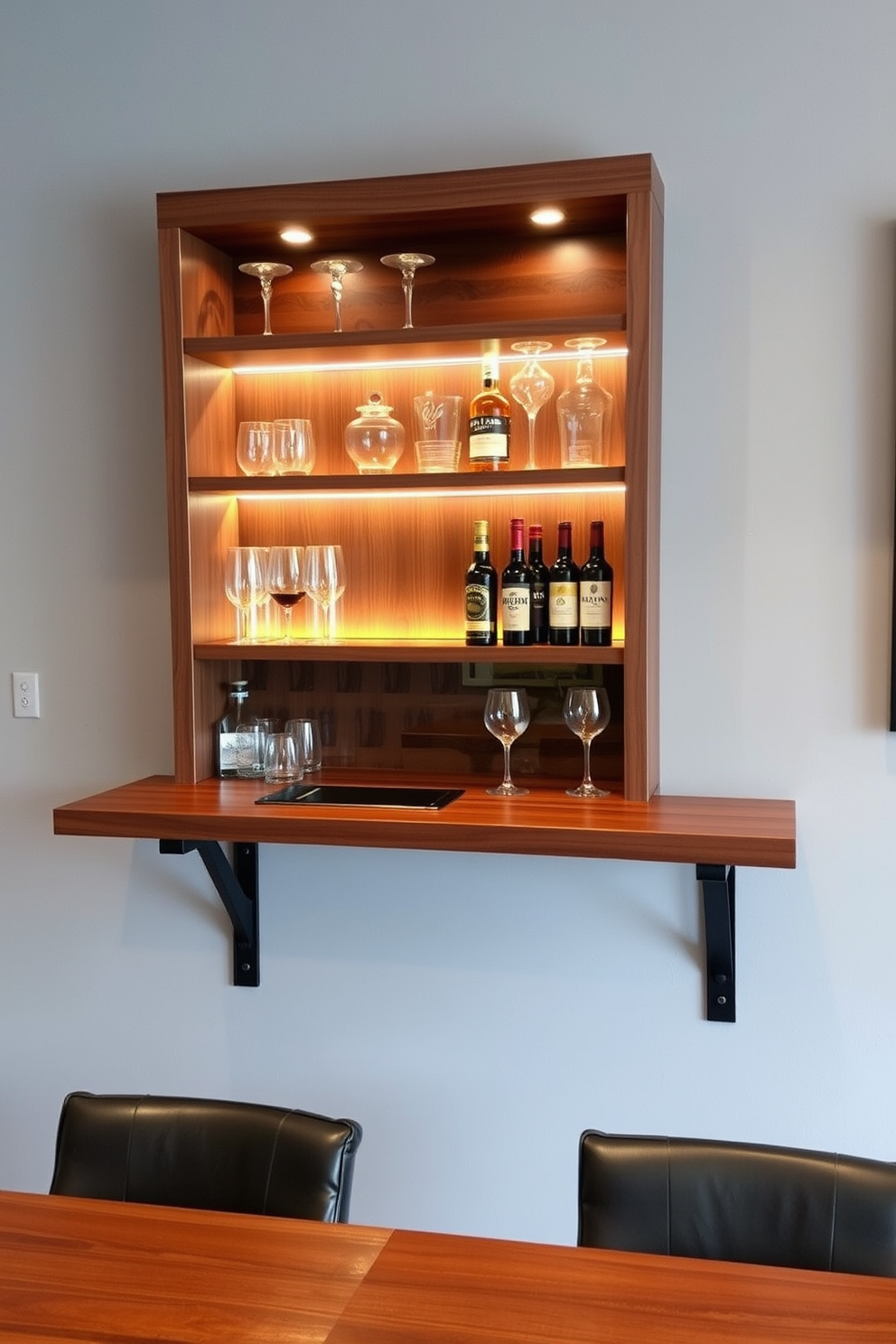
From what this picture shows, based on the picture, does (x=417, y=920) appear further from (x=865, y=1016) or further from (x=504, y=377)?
(x=504, y=377)

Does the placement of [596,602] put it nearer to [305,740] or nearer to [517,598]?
[517,598]

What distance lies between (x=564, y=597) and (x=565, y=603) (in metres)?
0.01

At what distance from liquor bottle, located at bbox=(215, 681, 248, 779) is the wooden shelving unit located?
0.02m

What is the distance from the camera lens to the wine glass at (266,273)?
230cm

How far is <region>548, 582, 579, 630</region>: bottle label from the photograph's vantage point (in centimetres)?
218

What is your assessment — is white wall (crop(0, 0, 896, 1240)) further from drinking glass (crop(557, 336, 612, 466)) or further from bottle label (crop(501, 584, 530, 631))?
bottle label (crop(501, 584, 530, 631))

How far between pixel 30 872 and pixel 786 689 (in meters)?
1.61

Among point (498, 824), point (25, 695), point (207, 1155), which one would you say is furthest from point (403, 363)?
point (207, 1155)

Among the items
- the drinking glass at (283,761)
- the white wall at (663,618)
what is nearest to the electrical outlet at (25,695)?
the white wall at (663,618)

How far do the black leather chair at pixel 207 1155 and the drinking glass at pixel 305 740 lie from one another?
30.6 inches

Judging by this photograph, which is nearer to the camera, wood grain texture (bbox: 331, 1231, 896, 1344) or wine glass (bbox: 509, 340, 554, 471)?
wood grain texture (bbox: 331, 1231, 896, 1344)

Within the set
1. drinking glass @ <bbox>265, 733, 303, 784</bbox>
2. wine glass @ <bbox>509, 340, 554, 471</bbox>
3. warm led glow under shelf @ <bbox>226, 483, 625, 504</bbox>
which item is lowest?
drinking glass @ <bbox>265, 733, 303, 784</bbox>

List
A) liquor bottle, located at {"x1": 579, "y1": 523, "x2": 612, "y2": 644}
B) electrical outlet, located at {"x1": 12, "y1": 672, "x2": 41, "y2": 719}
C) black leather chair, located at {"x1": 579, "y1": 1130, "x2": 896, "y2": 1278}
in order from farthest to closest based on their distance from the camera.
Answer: electrical outlet, located at {"x1": 12, "y1": 672, "x2": 41, "y2": 719}
liquor bottle, located at {"x1": 579, "y1": 523, "x2": 612, "y2": 644}
black leather chair, located at {"x1": 579, "y1": 1130, "x2": 896, "y2": 1278}

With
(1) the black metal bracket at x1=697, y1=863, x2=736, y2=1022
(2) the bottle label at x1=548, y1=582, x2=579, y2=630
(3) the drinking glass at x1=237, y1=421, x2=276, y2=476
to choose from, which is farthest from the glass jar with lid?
(1) the black metal bracket at x1=697, y1=863, x2=736, y2=1022
